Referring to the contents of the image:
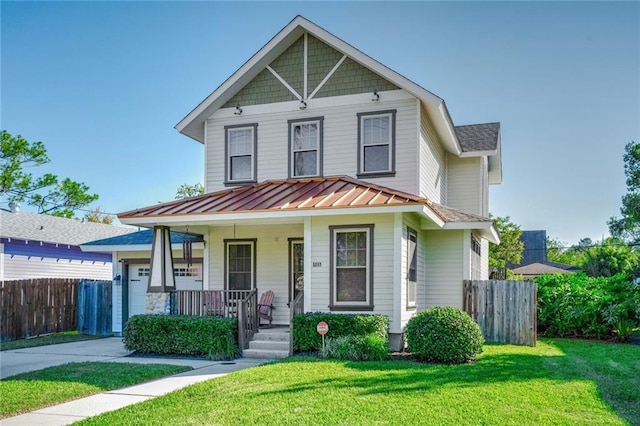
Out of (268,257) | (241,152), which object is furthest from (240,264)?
(241,152)

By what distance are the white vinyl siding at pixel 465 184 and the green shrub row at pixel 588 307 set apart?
3.33 meters

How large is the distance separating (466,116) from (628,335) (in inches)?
440

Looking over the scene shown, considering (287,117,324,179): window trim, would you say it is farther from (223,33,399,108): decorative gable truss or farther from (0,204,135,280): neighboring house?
(0,204,135,280): neighboring house

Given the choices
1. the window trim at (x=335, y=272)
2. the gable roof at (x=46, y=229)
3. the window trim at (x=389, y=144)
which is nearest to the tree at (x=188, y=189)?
the gable roof at (x=46, y=229)

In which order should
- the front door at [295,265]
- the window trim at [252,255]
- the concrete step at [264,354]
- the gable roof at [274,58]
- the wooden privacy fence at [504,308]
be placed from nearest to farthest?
1. the concrete step at [264,354]
2. the gable roof at [274,58]
3. the wooden privacy fence at [504,308]
4. the front door at [295,265]
5. the window trim at [252,255]

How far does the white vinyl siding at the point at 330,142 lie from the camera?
14000 mm

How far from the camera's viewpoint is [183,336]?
12359 millimetres

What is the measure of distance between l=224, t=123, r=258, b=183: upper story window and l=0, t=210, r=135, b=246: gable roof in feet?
30.7

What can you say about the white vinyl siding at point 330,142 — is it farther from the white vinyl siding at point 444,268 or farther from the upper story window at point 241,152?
the white vinyl siding at point 444,268

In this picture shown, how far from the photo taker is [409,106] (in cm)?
1402

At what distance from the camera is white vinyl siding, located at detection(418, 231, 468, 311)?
49.7 ft

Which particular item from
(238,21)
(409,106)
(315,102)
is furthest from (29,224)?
(409,106)

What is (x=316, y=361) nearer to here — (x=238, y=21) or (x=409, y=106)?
(x=409, y=106)

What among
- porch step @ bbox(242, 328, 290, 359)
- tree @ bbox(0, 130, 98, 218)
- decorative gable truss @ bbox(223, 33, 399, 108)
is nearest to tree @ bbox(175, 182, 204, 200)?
tree @ bbox(0, 130, 98, 218)
